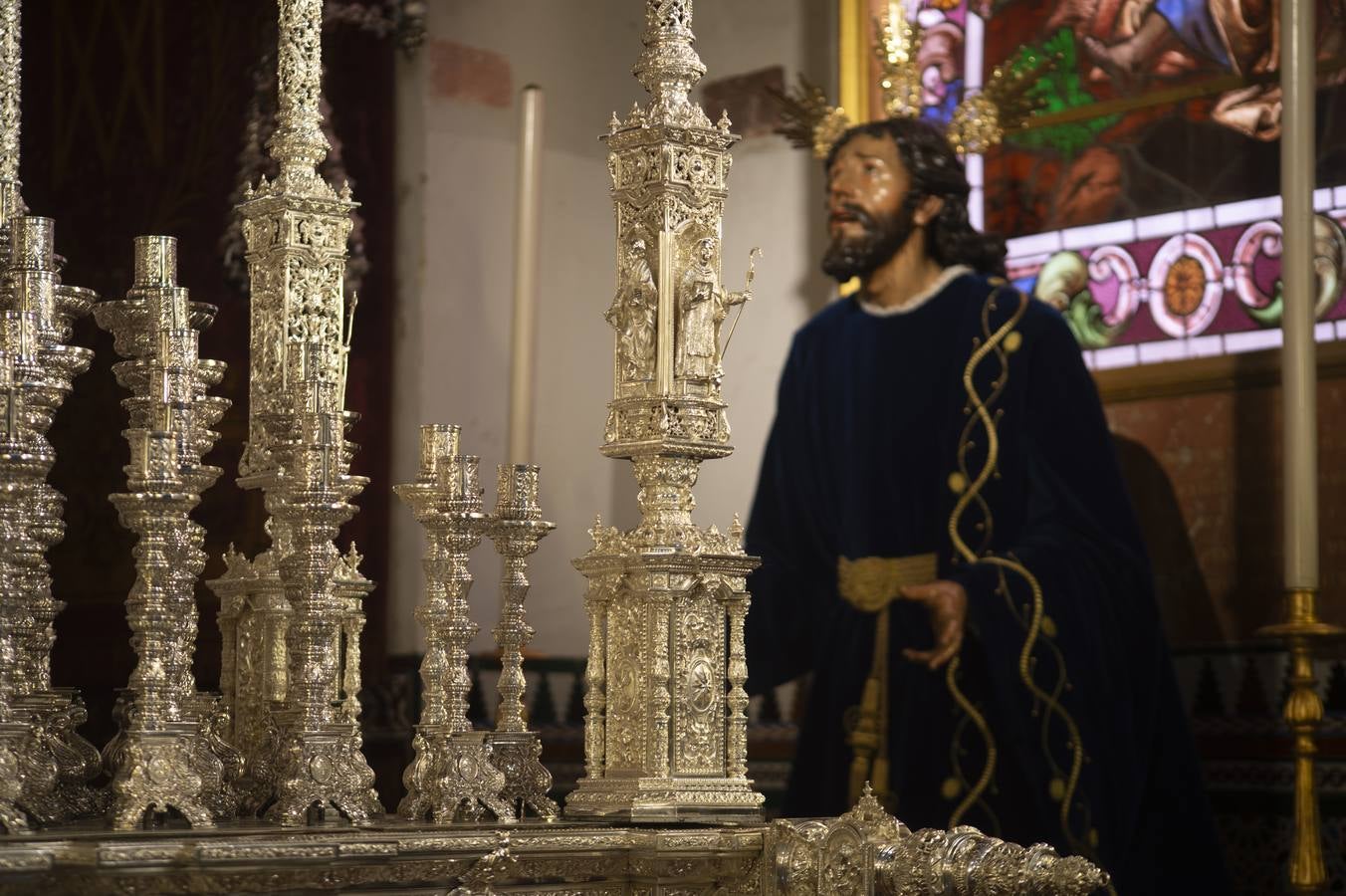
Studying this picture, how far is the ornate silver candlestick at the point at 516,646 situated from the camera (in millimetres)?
4418

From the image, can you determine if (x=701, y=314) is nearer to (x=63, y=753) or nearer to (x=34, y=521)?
(x=34, y=521)

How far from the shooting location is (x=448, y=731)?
4309 mm

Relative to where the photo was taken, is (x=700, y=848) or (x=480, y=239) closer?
(x=700, y=848)

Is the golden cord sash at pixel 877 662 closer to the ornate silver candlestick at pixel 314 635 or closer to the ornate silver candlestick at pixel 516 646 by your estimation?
the ornate silver candlestick at pixel 516 646

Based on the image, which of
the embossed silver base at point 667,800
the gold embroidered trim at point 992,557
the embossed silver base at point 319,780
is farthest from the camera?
the gold embroidered trim at point 992,557

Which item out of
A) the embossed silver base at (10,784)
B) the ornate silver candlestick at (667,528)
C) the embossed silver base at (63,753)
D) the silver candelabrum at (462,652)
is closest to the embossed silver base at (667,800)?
Result: the ornate silver candlestick at (667,528)

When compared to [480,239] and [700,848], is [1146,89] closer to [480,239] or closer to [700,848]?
[480,239]

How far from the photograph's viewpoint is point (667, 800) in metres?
4.23

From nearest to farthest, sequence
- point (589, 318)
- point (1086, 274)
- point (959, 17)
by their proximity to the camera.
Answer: point (1086, 274) → point (959, 17) → point (589, 318)

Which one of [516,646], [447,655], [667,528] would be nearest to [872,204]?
[667,528]

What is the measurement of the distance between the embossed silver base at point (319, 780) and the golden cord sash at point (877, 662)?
2319 mm

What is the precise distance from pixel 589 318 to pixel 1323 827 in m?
3.07

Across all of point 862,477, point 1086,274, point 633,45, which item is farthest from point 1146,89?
point 633,45

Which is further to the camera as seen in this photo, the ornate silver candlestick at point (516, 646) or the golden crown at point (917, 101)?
the golden crown at point (917, 101)
